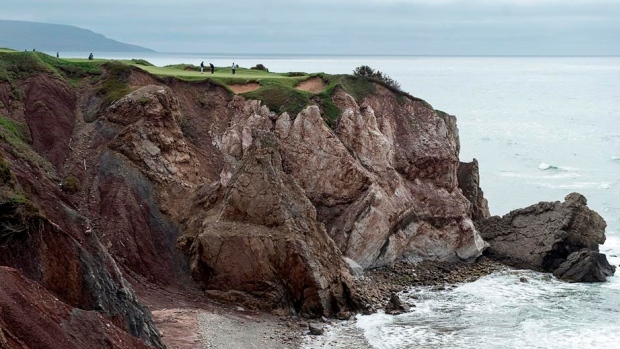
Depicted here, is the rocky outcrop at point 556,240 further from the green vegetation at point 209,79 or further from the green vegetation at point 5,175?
the green vegetation at point 5,175

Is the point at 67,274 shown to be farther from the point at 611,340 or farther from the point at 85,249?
the point at 611,340

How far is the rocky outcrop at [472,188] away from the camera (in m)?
45.9

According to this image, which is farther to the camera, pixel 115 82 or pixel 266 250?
pixel 115 82

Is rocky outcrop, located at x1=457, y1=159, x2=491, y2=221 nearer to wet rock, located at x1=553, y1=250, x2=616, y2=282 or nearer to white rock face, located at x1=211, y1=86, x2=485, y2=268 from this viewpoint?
white rock face, located at x1=211, y1=86, x2=485, y2=268

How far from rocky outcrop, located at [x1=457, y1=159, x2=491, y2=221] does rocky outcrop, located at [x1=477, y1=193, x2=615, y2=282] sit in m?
2.32

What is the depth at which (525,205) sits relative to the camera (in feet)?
188

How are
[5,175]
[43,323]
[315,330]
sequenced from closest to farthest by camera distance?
[43,323]
[5,175]
[315,330]

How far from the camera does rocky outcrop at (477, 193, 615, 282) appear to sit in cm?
3931

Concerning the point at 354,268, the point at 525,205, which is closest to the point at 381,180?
the point at 354,268

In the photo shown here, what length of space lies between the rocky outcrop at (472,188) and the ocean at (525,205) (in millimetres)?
6423

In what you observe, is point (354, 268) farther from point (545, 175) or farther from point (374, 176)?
point (545, 175)

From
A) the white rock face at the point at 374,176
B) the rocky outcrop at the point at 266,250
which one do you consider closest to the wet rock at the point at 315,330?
the rocky outcrop at the point at 266,250

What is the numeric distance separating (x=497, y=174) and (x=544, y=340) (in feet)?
133

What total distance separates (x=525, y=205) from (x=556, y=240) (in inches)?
662
